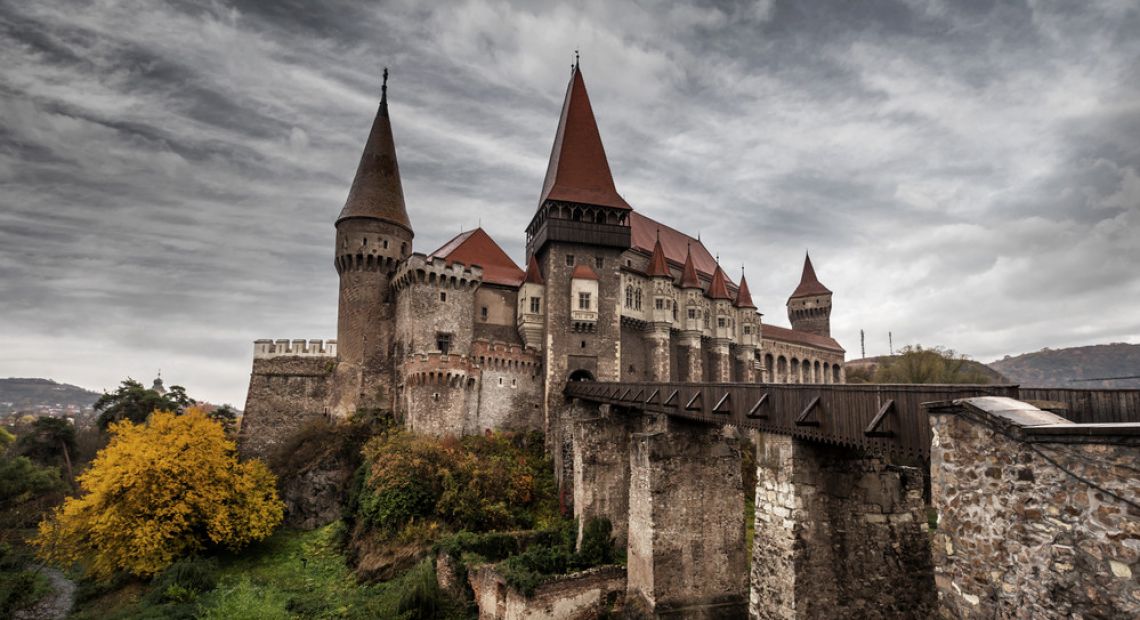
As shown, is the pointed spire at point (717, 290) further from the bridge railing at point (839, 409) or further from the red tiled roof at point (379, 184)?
the bridge railing at point (839, 409)

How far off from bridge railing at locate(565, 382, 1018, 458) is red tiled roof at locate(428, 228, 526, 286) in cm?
1989

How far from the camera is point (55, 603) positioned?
22172mm

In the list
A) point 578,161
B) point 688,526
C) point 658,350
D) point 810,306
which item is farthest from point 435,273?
point 810,306

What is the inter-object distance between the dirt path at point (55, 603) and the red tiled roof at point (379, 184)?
20201mm

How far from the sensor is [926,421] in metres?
7.03

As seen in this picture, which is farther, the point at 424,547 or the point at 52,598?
the point at 52,598

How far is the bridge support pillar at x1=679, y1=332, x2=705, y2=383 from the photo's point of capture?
37.0 m

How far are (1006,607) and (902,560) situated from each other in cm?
420

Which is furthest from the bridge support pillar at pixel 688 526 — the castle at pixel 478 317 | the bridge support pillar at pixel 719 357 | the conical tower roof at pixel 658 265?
the bridge support pillar at pixel 719 357

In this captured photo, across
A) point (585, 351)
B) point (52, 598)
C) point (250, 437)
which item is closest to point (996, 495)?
point (585, 351)

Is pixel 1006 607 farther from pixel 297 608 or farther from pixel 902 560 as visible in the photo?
pixel 297 608

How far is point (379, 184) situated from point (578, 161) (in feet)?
37.8

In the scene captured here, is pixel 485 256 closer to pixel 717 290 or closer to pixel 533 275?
pixel 533 275

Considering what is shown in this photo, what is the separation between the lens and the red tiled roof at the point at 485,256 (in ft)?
106
